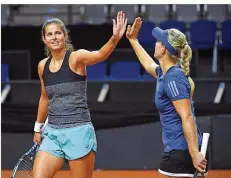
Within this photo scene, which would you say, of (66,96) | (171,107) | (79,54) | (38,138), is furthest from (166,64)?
(38,138)

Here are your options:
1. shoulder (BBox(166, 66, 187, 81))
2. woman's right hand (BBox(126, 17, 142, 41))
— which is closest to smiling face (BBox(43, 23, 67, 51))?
woman's right hand (BBox(126, 17, 142, 41))

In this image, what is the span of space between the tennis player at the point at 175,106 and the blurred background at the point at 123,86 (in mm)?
3664

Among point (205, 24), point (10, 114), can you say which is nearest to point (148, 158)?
point (10, 114)

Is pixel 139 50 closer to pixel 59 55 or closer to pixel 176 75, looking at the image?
pixel 59 55

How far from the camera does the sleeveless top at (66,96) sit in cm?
454

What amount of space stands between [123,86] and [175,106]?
500cm

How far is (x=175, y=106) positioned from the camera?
417 cm

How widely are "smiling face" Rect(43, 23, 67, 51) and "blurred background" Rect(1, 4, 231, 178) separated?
11.3 ft

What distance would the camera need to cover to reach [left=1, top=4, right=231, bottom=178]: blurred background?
Result: 320 inches

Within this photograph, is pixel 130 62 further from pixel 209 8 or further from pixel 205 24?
pixel 209 8

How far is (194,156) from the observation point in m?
4.08

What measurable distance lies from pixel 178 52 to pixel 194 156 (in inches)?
25.0

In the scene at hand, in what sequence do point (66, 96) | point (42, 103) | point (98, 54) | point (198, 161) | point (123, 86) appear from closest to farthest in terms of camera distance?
point (198, 161) < point (98, 54) < point (66, 96) < point (42, 103) < point (123, 86)

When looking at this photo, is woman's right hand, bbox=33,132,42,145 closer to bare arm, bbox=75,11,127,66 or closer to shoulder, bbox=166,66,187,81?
bare arm, bbox=75,11,127,66
